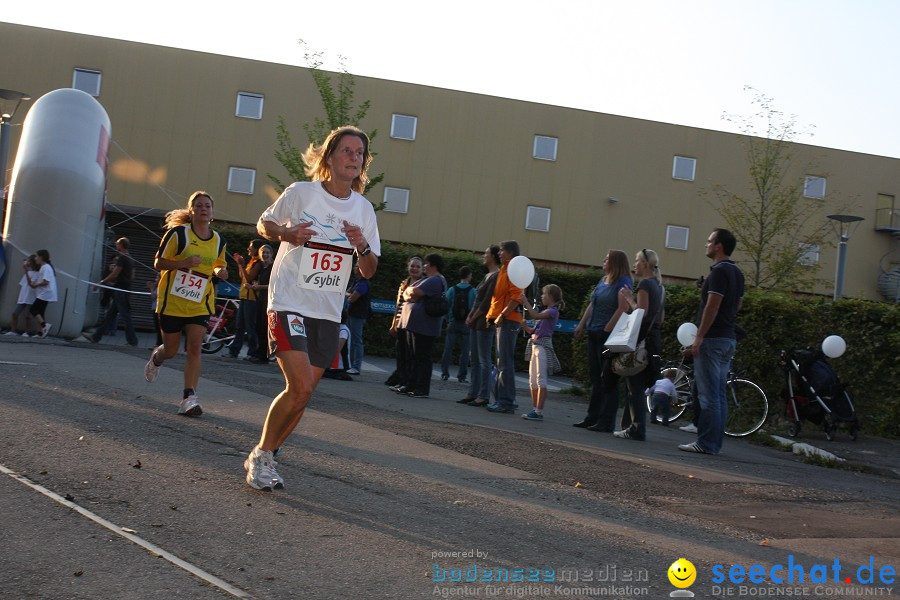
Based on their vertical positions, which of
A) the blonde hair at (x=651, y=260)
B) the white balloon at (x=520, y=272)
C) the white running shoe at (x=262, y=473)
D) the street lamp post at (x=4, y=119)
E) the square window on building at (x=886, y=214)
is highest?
the square window on building at (x=886, y=214)

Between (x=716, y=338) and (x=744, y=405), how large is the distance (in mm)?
3178

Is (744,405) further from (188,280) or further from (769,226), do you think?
(769,226)

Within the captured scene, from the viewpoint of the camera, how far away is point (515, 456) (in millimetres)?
7922

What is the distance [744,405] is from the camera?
489 inches

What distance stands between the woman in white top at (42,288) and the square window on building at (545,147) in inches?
914

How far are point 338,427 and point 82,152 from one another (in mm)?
12972

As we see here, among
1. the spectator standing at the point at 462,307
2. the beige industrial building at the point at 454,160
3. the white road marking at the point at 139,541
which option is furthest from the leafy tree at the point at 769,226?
the white road marking at the point at 139,541

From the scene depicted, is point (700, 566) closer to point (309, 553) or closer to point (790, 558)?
point (790, 558)

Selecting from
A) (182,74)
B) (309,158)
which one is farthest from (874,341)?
(182,74)

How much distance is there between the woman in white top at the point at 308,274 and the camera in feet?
→ 17.8

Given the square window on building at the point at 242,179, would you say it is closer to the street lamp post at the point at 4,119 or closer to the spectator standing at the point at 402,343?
the street lamp post at the point at 4,119

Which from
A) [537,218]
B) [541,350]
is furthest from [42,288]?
[537,218]

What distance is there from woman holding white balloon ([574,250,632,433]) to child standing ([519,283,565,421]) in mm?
558

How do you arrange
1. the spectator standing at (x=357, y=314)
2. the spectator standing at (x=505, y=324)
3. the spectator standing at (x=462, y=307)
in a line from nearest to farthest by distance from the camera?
1. the spectator standing at (x=505, y=324)
2. the spectator standing at (x=357, y=314)
3. the spectator standing at (x=462, y=307)
